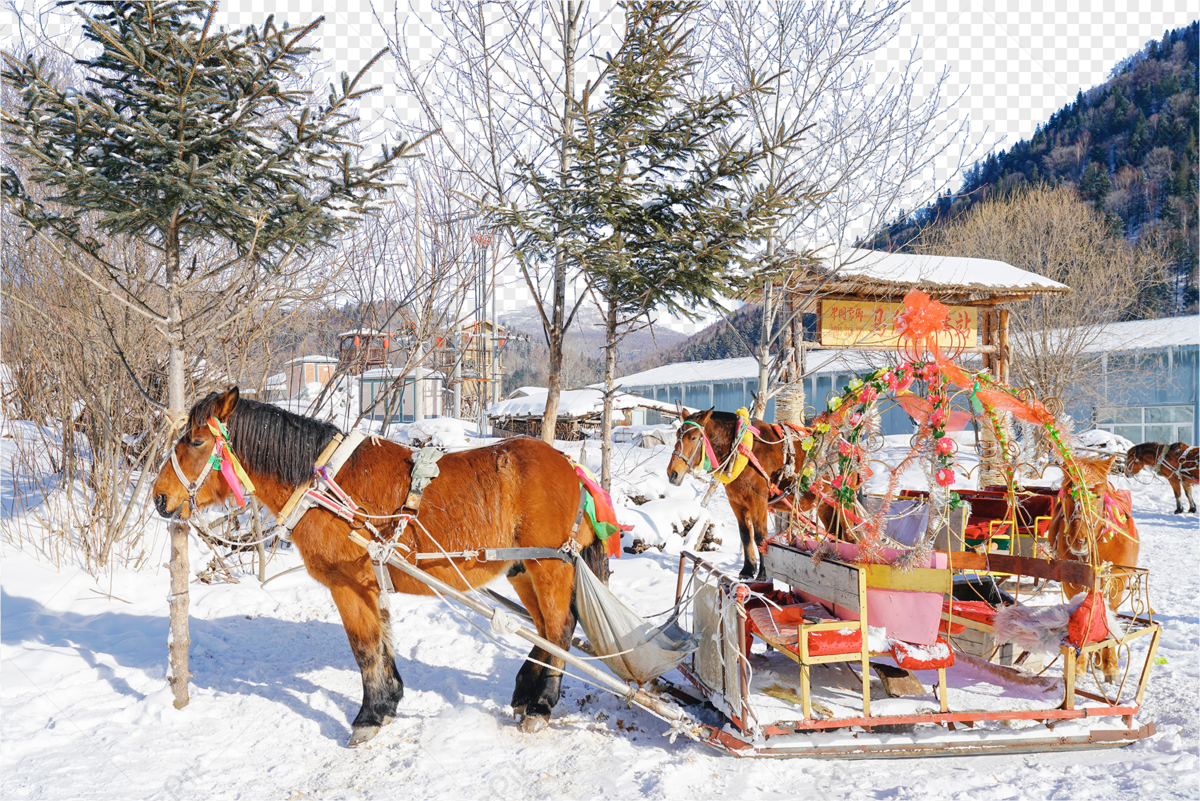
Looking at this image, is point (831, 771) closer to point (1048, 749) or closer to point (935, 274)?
point (1048, 749)

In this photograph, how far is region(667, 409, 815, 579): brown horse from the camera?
24.4 ft

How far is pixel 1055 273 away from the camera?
18906 mm

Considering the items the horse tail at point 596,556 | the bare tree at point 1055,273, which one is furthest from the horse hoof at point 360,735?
the bare tree at point 1055,273

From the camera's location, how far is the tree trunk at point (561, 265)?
6.77 meters

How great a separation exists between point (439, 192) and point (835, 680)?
6.68 metres

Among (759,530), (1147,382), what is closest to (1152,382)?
(1147,382)

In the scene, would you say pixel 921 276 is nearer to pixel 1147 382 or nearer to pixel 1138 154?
pixel 1147 382

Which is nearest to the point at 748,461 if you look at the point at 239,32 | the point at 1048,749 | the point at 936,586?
the point at 936,586

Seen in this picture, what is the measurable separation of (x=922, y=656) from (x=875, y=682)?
2.81 ft

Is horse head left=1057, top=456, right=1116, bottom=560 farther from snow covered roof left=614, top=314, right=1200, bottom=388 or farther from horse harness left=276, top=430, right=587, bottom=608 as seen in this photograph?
snow covered roof left=614, top=314, right=1200, bottom=388

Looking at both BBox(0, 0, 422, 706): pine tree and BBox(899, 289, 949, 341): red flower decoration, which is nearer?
BBox(0, 0, 422, 706): pine tree

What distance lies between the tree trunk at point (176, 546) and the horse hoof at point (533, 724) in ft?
7.01

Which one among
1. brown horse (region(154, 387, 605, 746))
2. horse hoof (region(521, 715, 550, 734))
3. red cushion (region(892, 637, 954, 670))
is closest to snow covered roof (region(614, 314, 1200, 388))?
red cushion (region(892, 637, 954, 670))

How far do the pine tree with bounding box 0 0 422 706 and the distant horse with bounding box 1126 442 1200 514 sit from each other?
13644mm
